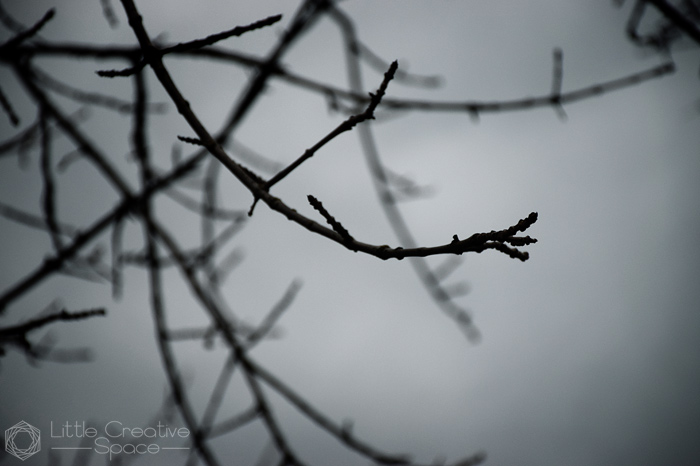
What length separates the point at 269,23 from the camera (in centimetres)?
83

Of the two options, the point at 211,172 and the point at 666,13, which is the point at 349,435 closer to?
the point at 211,172

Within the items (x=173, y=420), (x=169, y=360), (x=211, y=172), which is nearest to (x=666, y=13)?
(x=211, y=172)

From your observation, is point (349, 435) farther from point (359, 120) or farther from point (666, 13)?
point (666, 13)

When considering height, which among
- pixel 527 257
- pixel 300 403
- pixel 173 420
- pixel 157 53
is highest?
pixel 157 53

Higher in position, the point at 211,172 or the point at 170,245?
the point at 211,172

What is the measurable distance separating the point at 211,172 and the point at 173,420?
5.84ft

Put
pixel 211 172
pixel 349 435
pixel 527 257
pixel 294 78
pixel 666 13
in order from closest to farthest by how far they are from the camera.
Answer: pixel 527 257
pixel 666 13
pixel 349 435
pixel 294 78
pixel 211 172

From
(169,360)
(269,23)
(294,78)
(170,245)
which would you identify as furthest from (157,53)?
(169,360)

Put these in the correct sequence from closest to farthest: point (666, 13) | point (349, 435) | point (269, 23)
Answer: point (269, 23)
point (666, 13)
point (349, 435)

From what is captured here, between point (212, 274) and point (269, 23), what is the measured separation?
2128mm

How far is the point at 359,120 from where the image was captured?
0.74 m

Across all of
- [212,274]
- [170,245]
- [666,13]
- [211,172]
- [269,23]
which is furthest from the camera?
[212,274]

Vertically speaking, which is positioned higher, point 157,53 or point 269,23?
point 157,53

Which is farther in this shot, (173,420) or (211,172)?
(173,420)
